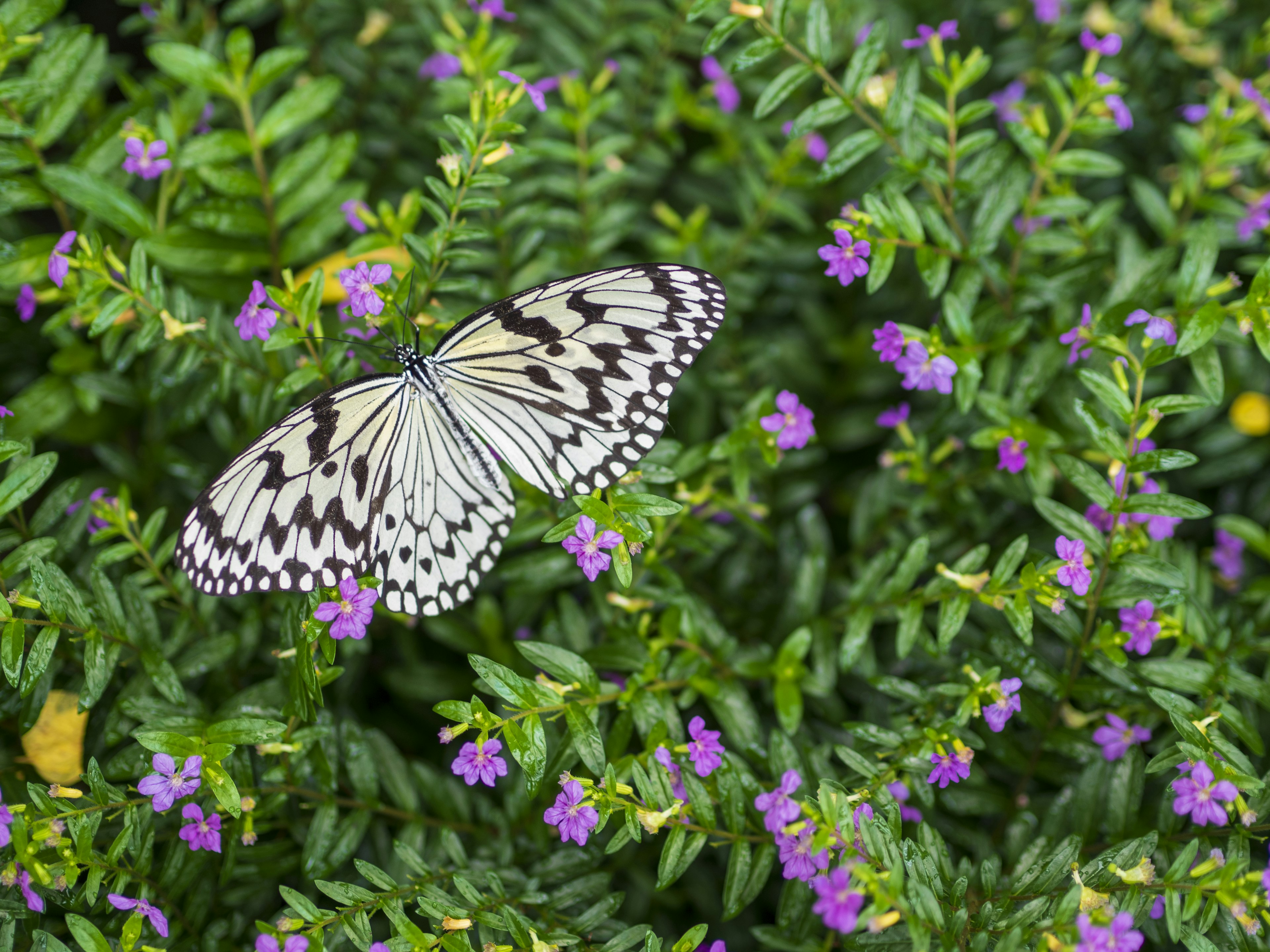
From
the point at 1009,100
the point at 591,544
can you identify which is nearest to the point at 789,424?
→ the point at 591,544

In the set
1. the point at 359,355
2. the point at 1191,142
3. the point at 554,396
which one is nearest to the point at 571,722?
the point at 554,396

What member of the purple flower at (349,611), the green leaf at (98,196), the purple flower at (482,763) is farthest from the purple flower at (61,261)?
the purple flower at (482,763)

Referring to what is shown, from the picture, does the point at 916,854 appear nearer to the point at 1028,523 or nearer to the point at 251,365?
the point at 1028,523

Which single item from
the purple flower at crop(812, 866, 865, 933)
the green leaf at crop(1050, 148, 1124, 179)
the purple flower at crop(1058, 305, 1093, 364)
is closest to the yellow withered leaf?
the purple flower at crop(812, 866, 865, 933)

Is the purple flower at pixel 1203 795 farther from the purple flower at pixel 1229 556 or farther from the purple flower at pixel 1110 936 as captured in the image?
the purple flower at pixel 1229 556

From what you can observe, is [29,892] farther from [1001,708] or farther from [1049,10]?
[1049,10]

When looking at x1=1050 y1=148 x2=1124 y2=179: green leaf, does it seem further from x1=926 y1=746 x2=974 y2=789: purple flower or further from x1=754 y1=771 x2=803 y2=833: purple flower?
x1=754 y1=771 x2=803 y2=833: purple flower

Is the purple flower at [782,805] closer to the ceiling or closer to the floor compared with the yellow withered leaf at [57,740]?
closer to the ceiling

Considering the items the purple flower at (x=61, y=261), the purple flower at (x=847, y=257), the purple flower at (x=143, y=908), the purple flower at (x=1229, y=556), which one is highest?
the purple flower at (x=61, y=261)
